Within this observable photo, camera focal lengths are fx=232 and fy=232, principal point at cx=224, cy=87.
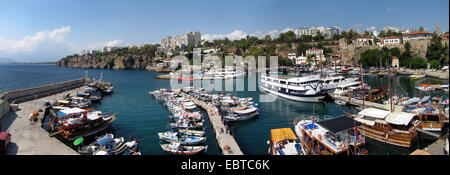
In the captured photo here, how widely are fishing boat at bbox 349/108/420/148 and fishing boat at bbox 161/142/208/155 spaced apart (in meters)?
8.83

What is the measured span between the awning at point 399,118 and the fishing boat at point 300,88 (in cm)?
1086

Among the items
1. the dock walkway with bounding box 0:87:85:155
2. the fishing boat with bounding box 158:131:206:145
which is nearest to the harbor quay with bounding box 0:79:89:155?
the dock walkway with bounding box 0:87:85:155

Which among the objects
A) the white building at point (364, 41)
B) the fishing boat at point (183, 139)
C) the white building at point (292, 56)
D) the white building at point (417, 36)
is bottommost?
the fishing boat at point (183, 139)

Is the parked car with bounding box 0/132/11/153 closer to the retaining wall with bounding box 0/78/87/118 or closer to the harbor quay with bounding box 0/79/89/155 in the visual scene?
the harbor quay with bounding box 0/79/89/155

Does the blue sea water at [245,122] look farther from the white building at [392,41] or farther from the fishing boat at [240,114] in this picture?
the white building at [392,41]

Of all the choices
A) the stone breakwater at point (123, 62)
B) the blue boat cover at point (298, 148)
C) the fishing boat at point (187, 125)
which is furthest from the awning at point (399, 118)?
the stone breakwater at point (123, 62)

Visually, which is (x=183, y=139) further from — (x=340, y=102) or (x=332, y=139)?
(x=340, y=102)

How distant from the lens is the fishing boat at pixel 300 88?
23141 mm

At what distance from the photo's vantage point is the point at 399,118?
11.7 m

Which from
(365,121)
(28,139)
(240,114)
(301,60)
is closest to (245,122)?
(240,114)

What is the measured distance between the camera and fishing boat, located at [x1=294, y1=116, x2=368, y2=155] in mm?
10383
